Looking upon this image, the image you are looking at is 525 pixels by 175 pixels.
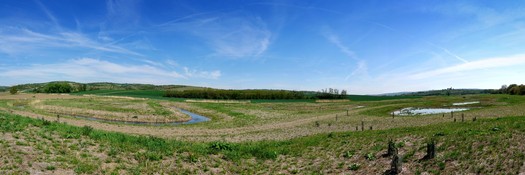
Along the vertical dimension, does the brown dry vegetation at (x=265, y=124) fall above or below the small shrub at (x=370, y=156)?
below

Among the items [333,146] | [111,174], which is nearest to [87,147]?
[111,174]

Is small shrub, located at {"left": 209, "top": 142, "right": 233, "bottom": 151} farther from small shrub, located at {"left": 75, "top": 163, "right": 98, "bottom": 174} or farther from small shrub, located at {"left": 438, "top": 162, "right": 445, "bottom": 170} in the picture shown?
small shrub, located at {"left": 438, "top": 162, "right": 445, "bottom": 170}

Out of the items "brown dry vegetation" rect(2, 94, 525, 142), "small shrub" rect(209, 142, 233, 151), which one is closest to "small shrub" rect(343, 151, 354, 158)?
"small shrub" rect(209, 142, 233, 151)

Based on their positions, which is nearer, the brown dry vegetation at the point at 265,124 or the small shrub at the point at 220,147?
the small shrub at the point at 220,147

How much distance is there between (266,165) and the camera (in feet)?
62.9

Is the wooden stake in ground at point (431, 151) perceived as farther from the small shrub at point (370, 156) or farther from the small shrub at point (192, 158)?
the small shrub at point (192, 158)

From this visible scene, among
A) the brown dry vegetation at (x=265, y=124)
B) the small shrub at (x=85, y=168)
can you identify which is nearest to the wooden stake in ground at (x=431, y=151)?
the brown dry vegetation at (x=265, y=124)

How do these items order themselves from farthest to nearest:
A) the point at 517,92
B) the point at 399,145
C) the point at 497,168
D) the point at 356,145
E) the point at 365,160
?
1. the point at 517,92
2. the point at 356,145
3. the point at 399,145
4. the point at 365,160
5. the point at 497,168

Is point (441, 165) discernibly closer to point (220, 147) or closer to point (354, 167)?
point (354, 167)

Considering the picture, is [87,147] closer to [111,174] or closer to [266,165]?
[111,174]

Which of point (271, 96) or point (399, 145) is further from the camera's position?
point (271, 96)

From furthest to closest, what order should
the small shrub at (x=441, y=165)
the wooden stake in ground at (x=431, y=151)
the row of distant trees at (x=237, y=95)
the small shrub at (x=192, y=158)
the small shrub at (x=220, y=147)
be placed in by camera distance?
the row of distant trees at (x=237, y=95) < the small shrub at (x=220, y=147) < the small shrub at (x=192, y=158) < the wooden stake in ground at (x=431, y=151) < the small shrub at (x=441, y=165)

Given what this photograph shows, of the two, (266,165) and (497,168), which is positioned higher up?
(497,168)

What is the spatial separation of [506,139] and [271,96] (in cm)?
16666
